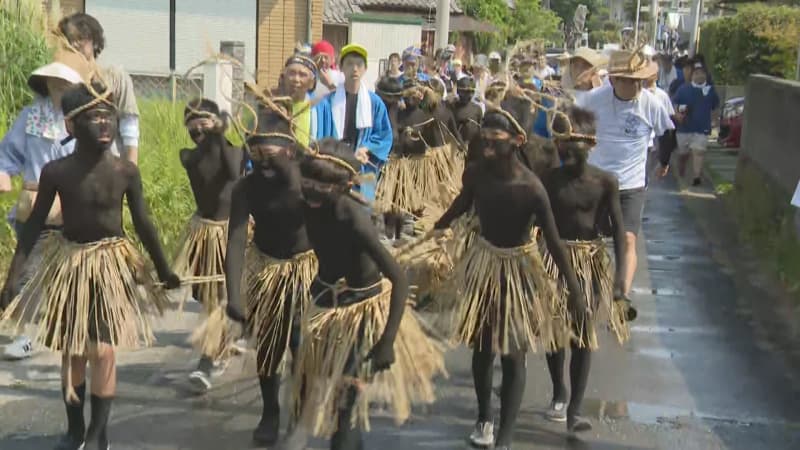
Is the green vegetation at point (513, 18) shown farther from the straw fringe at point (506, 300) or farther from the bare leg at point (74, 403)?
the bare leg at point (74, 403)

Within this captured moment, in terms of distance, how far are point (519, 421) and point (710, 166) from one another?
40.3ft

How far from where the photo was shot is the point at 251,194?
4719mm

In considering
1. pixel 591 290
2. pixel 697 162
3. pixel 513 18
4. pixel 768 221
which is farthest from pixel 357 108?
pixel 513 18

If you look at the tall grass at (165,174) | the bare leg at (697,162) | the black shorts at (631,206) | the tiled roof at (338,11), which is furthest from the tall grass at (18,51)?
the tiled roof at (338,11)

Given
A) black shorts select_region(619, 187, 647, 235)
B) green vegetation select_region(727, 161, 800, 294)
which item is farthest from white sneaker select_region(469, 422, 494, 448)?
green vegetation select_region(727, 161, 800, 294)

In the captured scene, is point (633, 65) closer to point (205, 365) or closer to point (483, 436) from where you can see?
point (483, 436)

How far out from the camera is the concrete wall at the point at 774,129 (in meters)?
9.66

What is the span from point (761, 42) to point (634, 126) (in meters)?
16.1

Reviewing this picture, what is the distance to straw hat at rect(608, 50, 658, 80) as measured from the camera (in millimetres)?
6117

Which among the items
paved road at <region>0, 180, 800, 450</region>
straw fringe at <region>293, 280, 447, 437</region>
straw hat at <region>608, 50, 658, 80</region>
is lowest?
paved road at <region>0, 180, 800, 450</region>

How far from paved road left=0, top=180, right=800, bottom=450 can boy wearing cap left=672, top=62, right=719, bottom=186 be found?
6978 millimetres

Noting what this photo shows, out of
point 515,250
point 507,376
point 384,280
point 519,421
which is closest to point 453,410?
point 519,421

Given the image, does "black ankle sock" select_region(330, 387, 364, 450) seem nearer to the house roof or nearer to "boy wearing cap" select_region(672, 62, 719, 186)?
"boy wearing cap" select_region(672, 62, 719, 186)

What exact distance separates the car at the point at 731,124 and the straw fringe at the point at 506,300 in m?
15.5
